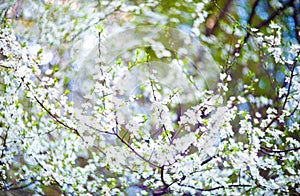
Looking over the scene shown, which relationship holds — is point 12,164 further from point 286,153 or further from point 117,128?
point 286,153

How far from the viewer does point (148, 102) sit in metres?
1.09

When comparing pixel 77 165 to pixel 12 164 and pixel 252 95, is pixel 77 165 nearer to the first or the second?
pixel 12 164

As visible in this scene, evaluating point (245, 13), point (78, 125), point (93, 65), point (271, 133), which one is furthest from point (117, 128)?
point (245, 13)

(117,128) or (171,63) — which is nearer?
(117,128)

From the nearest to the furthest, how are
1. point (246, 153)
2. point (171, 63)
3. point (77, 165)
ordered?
point (246, 153), point (77, 165), point (171, 63)

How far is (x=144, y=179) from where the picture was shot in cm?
101

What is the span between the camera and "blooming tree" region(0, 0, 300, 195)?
94 cm

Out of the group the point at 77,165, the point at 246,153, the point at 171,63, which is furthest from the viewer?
the point at 171,63

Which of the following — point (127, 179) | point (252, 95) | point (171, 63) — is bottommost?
point (127, 179)

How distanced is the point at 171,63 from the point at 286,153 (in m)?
0.39

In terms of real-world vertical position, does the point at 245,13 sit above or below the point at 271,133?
above

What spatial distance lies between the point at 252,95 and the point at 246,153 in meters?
0.21

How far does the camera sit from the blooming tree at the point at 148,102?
36.8 inches

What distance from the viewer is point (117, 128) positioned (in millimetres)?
933
